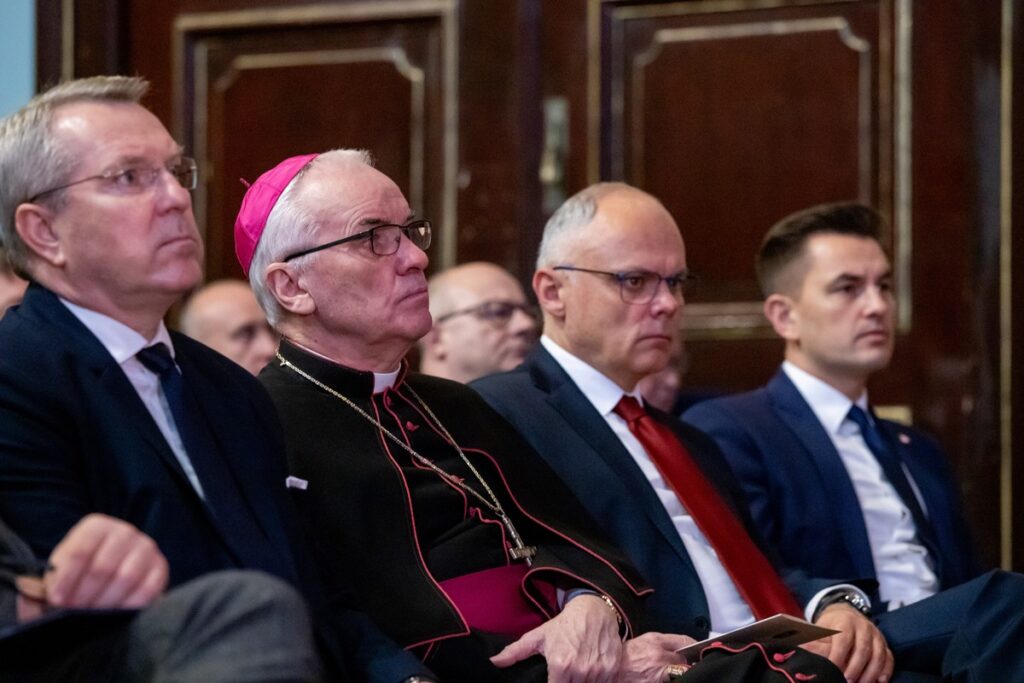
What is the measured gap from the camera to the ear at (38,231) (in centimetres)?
256

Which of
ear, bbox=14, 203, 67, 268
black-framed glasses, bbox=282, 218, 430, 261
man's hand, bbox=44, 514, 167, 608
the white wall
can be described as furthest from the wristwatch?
the white wall

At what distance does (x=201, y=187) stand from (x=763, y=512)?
7.70 feet

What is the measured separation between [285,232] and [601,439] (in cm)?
87

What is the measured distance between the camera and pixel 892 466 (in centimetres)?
427

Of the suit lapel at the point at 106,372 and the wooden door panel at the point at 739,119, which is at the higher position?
the wooden door panel at the point at 739,119

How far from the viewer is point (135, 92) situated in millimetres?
2678

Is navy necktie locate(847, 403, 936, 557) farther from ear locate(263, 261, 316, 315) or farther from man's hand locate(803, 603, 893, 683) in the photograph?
ear locate(263, 261, 316, 315)

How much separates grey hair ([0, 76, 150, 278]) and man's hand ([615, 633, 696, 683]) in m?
1.26

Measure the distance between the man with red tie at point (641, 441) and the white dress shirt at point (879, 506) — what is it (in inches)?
19.6

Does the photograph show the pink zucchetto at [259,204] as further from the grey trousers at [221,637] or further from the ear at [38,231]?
the grey trousers at [221,637]

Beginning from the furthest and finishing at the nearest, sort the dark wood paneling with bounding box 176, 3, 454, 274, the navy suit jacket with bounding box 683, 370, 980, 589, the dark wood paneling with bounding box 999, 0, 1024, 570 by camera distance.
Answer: the dark wood paneling with bounding box 176, 3, 454, 274 < the dark wood paneling with bounding box 999, 0, 1024, 570 < the navy suit jacket with bounding box 683, 370, 980, 589

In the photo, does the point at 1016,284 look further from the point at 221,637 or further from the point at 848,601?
the point at 221,637

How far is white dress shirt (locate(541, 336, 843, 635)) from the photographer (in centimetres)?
354

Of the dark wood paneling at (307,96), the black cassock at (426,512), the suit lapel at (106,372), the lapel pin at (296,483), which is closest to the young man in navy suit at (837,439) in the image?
the black cassock at (426,512)
